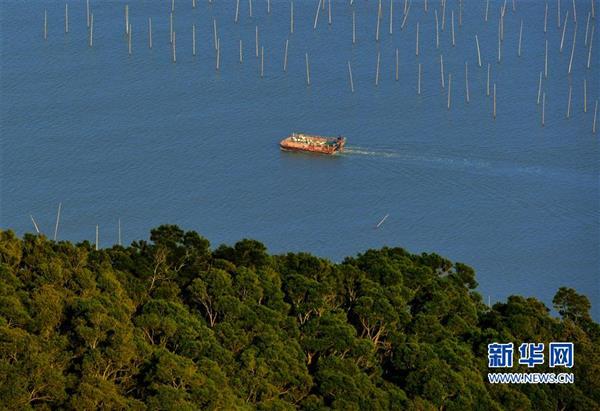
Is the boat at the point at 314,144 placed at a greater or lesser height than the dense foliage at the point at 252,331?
lesser

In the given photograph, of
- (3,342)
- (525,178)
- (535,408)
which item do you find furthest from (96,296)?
(525,178)

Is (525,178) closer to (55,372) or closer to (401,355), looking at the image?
(401,355)

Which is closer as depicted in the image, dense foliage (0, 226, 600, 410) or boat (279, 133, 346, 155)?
dense foliage (0, 226, 600, 410)

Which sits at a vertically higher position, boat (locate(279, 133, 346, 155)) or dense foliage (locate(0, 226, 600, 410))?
dense foliage (locate(0, 226, 600, 410))

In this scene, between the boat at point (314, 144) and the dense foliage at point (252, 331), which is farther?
the boat at point (314, 144)
